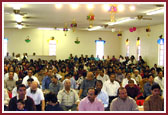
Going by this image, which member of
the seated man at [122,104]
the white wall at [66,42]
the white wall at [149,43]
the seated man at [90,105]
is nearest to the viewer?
the seated man at [122,104]

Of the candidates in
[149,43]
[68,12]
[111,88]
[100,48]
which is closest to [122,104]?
[111,88]

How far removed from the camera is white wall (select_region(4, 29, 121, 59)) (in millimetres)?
21719

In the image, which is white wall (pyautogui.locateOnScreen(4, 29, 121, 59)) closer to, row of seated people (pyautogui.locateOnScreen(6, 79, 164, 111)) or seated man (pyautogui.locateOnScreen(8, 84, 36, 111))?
row of seated people (pyautogui.locateOnScreen(6, 79, 164, 111))

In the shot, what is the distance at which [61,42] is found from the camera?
22.5m

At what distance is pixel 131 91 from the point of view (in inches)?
286

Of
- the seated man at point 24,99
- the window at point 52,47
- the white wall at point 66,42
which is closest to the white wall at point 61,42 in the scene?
the white wall at point 66,42

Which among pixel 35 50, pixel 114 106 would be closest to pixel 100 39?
pixel 35 50

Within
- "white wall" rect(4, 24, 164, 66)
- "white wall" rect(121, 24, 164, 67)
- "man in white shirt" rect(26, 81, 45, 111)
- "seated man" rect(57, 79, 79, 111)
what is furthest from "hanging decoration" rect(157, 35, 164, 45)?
"man in white shirt" rect(26, 81, 45, 111)

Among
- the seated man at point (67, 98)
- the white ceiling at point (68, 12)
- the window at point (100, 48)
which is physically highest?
the white ceiling at point (68, 12)

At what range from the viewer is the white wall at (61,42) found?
21719 mm

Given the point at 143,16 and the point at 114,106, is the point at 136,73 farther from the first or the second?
the point at 114,106

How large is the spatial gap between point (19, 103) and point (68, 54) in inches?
718

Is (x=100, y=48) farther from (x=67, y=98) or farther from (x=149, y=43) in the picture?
(x=67, y=98)

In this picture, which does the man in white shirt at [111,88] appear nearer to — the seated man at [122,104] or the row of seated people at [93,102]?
the row of seated people at [93,102]
